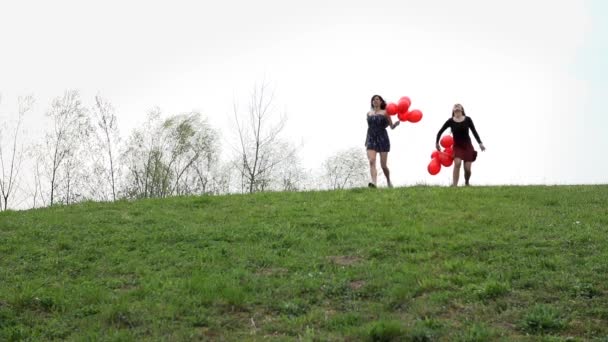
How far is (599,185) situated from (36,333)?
13166 mm

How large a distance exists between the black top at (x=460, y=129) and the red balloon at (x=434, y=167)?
0.96 metres

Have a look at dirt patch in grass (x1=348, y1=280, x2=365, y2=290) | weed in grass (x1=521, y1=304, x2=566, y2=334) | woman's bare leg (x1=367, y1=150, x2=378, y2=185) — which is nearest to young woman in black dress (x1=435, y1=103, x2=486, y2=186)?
woman's bare leg (x1=367, y1=150, x2=378, y2=185)

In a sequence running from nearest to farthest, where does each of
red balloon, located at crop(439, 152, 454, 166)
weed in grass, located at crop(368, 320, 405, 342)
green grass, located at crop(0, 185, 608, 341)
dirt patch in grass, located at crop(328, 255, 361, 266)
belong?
weed in grass, located at crop(368, 320, 405, 342) < green grass, located at crop(0, 185, 608, 341) < dirt patch in grass, located at crop(328, 255, 361, 266) < red balloon, located at crop(439, 152, 454, 166)

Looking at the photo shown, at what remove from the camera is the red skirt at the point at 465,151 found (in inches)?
592

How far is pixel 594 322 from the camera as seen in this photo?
6.20 meters

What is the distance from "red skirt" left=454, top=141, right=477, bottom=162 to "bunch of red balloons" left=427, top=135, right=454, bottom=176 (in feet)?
1.58

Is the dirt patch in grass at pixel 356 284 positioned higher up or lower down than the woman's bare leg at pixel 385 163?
lower down

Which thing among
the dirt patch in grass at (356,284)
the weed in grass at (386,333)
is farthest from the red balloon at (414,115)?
the weed in grass at (386,333)

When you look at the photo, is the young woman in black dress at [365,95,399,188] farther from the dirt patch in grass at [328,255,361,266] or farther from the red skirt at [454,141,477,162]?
the dirt patch in grass at [328,255,361,266]

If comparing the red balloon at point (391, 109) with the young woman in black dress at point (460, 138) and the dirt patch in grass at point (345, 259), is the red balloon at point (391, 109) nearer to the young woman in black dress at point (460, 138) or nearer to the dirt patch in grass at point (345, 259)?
the young woman in black dress at point (460, 138)

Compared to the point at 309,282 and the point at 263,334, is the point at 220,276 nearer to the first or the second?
the point at 309,282

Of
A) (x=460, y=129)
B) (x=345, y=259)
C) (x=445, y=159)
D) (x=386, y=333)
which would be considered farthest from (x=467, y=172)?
(x=386, y=333)

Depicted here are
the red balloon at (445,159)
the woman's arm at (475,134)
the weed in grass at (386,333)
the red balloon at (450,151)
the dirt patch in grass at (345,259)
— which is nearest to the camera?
the weed in grass at (386,333)

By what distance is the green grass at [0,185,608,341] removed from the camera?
6477mm
